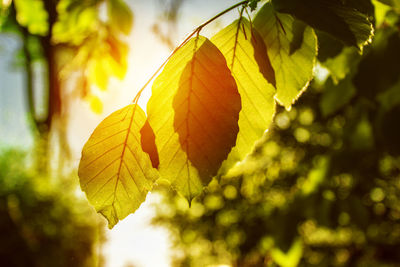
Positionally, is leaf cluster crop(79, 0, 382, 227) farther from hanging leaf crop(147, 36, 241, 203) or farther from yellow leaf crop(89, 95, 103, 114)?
yellow leaf crop(89, 95, 103, 114)

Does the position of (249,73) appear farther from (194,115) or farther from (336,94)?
(336,94)

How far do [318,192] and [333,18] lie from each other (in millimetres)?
1759

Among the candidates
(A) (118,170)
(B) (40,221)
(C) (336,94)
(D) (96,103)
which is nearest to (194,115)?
(A) (118,170)

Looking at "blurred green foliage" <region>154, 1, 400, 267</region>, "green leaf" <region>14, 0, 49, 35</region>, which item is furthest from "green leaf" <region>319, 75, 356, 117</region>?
"green leaf" <region>14, 0, 49, 35</region>

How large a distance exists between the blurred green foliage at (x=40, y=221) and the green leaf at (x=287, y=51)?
8637 mm

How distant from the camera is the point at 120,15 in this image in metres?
1.20

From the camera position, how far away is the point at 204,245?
46.0ft

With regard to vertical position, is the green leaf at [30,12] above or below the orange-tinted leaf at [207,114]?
above

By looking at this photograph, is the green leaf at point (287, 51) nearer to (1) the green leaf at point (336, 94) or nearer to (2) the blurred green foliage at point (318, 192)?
(2) the blurred green foliage at point (318, 192)

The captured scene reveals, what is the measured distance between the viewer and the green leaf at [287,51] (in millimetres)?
497

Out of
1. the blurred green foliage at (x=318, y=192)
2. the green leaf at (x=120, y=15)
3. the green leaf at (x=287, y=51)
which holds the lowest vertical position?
the blurred green foliage at (x=318, y=192)

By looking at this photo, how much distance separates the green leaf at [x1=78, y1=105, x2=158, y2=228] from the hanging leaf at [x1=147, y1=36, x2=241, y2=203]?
26 millimetres

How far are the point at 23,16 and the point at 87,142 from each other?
909 millimetres

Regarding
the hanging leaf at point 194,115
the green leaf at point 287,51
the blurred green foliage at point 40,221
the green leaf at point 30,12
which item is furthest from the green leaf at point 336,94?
the blurred green foliage at point 40,221
